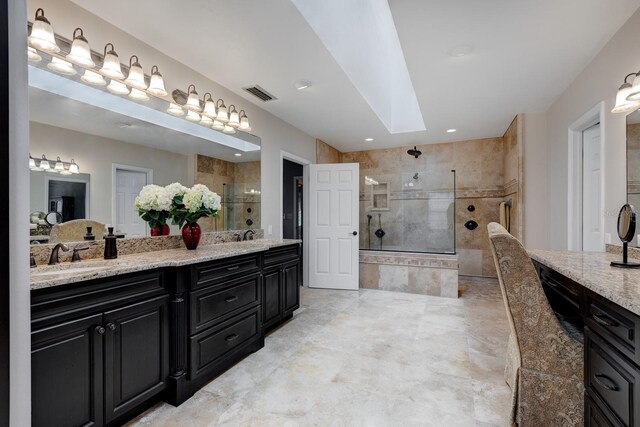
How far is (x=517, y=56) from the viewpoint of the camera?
2658 millimetres

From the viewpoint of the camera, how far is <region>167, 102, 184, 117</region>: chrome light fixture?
8.43 feet

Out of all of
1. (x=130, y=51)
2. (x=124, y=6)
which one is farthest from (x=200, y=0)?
(x=130, y=51)

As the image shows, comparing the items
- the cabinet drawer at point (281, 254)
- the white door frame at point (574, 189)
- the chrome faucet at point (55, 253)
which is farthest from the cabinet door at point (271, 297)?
the white door frame at point (574, 189)

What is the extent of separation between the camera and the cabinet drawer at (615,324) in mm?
958

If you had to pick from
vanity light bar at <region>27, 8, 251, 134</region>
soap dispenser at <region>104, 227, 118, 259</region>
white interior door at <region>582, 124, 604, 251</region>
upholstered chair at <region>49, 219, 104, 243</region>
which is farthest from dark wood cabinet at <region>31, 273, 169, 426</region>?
white interior door at <region>582, 124, 604, 251</region>

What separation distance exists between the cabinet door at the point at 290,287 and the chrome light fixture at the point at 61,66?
2.32m

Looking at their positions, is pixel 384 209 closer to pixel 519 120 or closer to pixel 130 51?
pixel 519 120

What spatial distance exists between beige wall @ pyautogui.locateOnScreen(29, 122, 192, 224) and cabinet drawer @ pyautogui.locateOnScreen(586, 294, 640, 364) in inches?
112

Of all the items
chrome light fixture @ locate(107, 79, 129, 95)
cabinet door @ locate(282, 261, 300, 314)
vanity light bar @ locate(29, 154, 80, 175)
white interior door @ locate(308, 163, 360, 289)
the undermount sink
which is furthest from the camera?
white interior door @ locate(308, 163, 360, 289)

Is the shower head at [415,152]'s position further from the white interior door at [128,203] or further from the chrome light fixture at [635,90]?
the white interior door at [128,203]

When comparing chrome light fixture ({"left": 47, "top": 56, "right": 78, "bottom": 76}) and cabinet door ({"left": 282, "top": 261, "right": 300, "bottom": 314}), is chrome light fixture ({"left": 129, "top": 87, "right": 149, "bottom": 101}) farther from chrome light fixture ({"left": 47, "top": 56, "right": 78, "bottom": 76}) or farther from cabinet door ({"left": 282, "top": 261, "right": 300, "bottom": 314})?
cabinet door ({"left": 282, "top": 261, "right": 300, "bottom": 314})

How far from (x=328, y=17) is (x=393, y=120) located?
9.34ft

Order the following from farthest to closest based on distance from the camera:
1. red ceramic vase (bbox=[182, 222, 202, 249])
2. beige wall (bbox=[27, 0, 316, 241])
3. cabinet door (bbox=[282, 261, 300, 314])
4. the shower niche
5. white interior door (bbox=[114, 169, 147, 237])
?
1. the shower niche
2. cabinet door (bbox=[282, 261, 300, 314])
3. red ceramic vase (bbox=[182, 222, 202, 249])
4. white interior door (bbox=[114, 169, 147, 237])
5. beige wall (bbox=[27, 0, 316, 241])

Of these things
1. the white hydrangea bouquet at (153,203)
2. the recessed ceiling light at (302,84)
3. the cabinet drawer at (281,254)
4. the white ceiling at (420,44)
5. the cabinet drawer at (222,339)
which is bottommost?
the cabinet drawer at (222,339)
